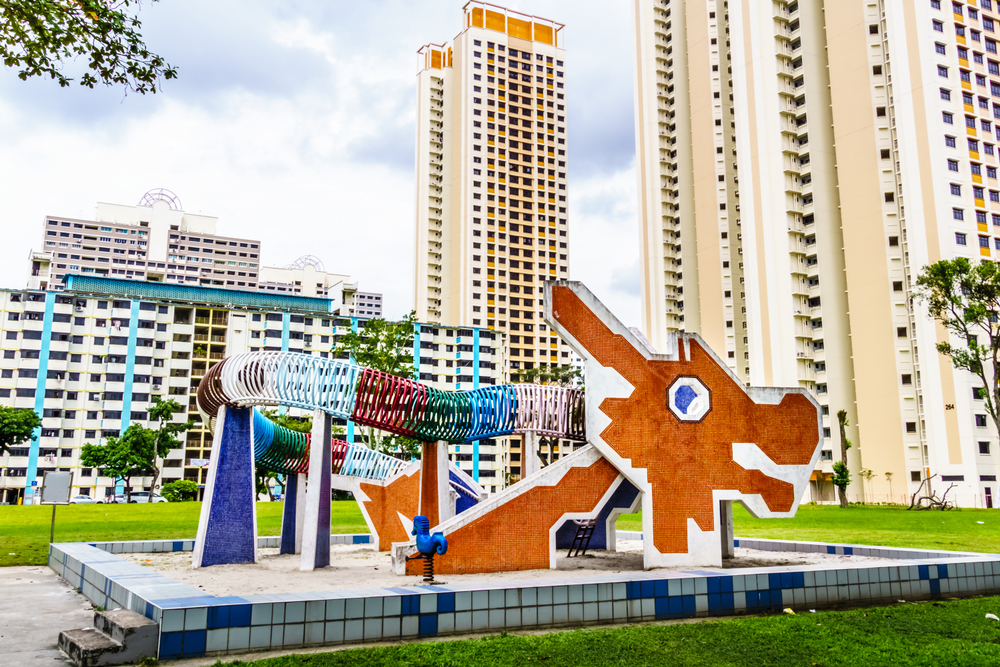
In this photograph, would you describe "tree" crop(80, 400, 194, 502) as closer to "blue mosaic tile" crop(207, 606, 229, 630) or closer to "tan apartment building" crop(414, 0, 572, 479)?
"tan apartment building" crop(414, 0, 572, 479)

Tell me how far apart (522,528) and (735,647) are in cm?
630

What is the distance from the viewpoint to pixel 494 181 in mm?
107625

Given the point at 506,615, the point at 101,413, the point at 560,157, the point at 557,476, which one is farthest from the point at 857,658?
the point at 560,157

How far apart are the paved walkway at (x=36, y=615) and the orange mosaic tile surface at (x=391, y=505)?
776 centimetres

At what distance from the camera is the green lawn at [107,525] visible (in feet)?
69.7

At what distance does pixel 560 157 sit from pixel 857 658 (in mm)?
110303

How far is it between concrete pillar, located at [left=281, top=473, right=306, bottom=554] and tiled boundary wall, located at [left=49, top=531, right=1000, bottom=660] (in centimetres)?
592

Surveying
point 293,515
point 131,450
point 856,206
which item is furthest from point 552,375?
point 293,515

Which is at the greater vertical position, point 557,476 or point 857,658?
point 557,476

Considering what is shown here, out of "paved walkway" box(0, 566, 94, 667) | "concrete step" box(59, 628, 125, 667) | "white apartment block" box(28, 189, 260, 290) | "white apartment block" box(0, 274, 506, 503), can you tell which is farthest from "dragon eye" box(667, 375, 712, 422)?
"white apartment block" box(28, 189, 260, 290)

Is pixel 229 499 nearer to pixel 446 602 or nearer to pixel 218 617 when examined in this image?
pixel 218 617

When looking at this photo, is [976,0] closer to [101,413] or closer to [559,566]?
[559,566]

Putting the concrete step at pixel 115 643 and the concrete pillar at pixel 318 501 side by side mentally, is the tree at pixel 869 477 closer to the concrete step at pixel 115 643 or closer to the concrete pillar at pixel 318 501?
the concrete pillar at pixel 318 501

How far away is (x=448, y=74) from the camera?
370 feet
